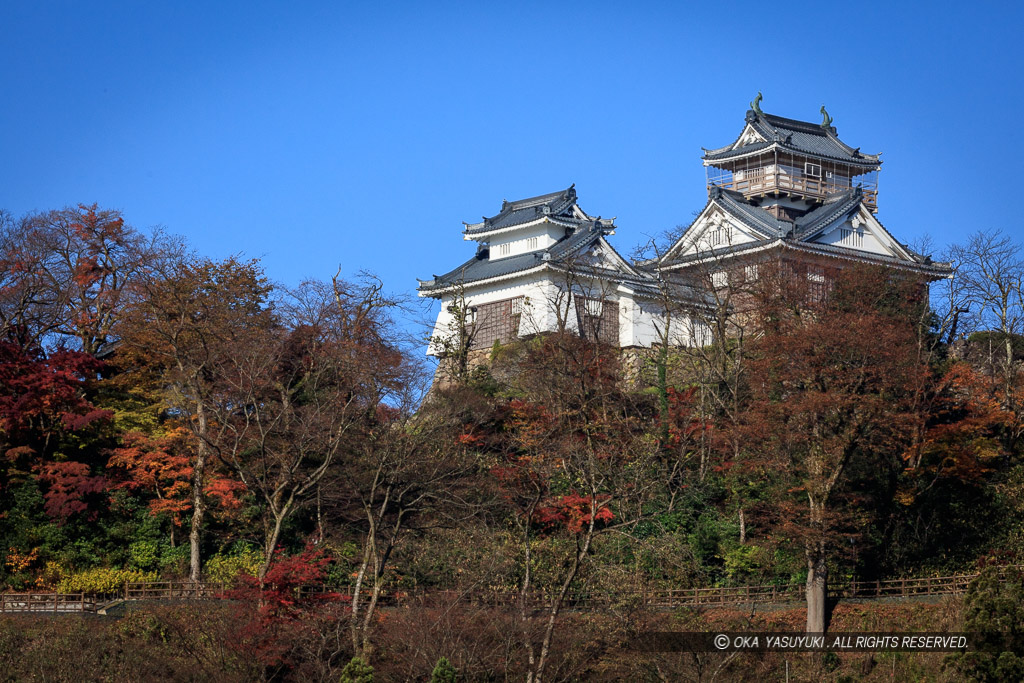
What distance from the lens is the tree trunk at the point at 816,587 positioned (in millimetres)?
23703

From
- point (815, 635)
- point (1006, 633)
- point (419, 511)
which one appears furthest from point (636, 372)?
point (1006, 633)

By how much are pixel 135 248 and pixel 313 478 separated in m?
12.5

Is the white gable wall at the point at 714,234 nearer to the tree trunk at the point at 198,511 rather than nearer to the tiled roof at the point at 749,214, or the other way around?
the tiled roof at the point at 749,214

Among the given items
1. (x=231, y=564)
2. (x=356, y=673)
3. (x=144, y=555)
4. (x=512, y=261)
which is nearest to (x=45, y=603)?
(x=144, y=555)

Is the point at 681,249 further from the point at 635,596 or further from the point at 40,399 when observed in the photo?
the point at 40,399

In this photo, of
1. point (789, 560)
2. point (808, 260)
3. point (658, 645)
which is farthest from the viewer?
point (808, 260)

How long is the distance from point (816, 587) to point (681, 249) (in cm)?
1597

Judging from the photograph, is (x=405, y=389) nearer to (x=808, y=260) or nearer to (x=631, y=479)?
(x=631, y=479)

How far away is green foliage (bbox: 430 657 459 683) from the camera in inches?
845

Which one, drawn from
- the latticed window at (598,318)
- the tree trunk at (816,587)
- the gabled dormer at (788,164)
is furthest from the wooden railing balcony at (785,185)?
the tree trunk at (816,587)

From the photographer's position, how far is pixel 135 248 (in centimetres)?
3356

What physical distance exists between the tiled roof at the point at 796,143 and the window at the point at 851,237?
388 centimetres

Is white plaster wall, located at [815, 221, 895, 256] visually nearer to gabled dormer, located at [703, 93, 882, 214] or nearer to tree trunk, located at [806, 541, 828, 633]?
gabled dormer, located at [703, 93, 882, 214]

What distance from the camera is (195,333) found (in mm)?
30203
